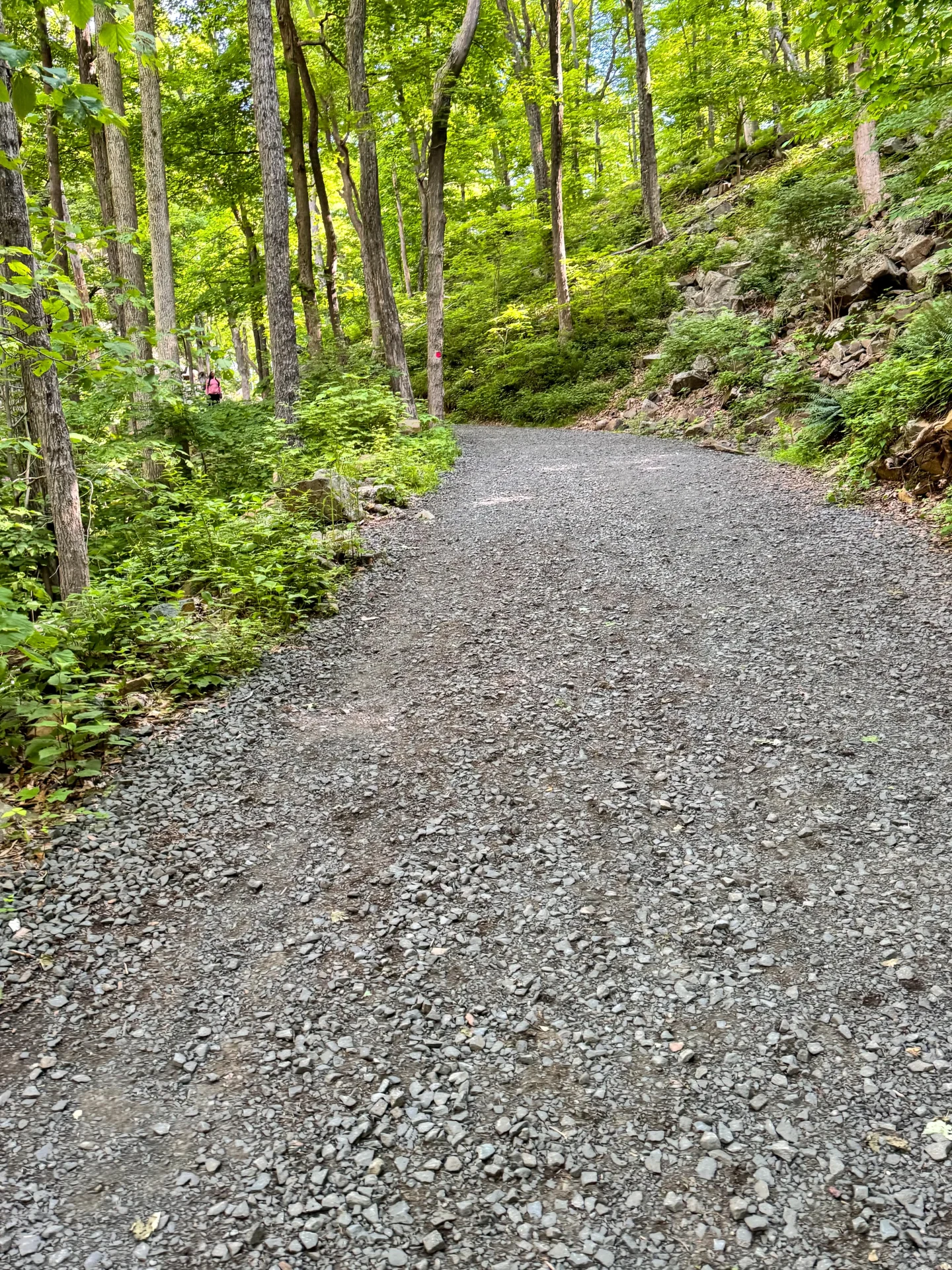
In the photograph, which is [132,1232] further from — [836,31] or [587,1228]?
[836,31]

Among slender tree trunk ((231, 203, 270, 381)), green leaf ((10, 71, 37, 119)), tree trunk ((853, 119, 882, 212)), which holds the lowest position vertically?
green leaf ((10, 71, 37, 119))

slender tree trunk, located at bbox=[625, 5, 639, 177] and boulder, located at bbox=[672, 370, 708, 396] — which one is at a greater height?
slender tree trunk, located at bbox=[625, 5, 639, 177]

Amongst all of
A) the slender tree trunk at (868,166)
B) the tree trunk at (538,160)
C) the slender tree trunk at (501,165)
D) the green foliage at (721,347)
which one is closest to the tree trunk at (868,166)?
the slender tree trunk at (868,166)

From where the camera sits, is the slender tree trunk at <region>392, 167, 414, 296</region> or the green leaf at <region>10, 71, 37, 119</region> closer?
the green leaf at <region>10, 71, 37, 119</region>

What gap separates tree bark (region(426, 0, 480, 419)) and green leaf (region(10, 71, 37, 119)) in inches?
A: 550

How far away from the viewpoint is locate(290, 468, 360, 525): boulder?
8.32 meters

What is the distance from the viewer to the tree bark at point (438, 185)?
12797 millimetres

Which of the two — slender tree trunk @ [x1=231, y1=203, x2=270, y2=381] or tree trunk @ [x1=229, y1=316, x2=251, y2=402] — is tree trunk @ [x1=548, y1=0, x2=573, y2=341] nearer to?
slender tree trunk @ [x1=231, y1=203, x2=270, y2=381]

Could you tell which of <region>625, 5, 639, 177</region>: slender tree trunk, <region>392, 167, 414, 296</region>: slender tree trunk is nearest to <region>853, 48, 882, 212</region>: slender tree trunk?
<region>625, 5, 639, 177</region>: slender tree trunk

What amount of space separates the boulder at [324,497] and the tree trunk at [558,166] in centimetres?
1338

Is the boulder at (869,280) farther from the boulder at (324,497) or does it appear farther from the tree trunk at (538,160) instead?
the tree trunk at (538,160)

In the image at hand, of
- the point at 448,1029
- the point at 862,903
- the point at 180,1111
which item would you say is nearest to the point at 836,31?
the point at 862,903

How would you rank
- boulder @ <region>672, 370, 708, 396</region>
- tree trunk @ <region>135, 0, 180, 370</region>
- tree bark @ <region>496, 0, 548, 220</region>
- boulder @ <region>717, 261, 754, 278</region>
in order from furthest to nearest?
1. tree bark @ <region>496, 0, 548, 220</region>
2. boulder @ <region>717, 261, 754, 278</region>
3. boulder @ <region>672, 370, 708, 396</region>
4. tree trunk @ <region>135, 0, 180, 370</region>

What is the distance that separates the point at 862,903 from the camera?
3.12 m
